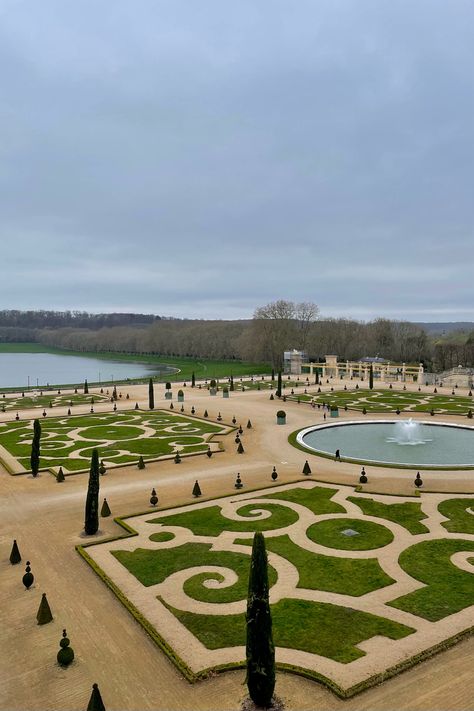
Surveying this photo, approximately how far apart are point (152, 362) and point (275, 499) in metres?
171

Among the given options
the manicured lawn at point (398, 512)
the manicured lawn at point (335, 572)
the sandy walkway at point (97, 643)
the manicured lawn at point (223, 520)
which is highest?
the manicured lawn at point (398, 512)

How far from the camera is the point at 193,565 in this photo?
2103 cm

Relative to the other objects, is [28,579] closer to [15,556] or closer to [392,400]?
[15,556]

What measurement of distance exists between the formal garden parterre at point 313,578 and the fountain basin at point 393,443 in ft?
31.9

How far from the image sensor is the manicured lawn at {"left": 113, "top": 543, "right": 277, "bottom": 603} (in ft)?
61.5

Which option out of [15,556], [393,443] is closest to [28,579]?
[15,556]

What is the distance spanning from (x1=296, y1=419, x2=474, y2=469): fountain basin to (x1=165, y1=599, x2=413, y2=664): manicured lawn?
2121 cm

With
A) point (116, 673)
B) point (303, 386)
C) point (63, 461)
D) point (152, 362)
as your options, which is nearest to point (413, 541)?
point (116, 673)

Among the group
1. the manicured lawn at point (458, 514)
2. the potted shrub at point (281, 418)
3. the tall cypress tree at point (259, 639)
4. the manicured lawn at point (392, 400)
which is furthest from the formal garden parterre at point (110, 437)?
the tall cypress tree at point (259, 639)

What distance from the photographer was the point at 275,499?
98.1 feet

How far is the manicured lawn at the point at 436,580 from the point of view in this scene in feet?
57.8

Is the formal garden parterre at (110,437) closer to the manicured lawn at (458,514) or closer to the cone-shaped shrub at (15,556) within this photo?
the cone-shaped shrub at (15,556)

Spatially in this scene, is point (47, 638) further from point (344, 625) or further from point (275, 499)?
point (275, 499)

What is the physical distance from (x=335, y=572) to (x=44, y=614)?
11151 millimetres
